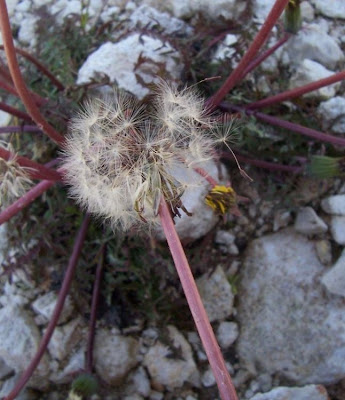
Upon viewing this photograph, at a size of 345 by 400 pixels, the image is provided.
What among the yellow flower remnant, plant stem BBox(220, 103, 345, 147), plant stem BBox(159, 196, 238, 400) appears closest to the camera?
plant stem BBox(159, 196, 238, 400)

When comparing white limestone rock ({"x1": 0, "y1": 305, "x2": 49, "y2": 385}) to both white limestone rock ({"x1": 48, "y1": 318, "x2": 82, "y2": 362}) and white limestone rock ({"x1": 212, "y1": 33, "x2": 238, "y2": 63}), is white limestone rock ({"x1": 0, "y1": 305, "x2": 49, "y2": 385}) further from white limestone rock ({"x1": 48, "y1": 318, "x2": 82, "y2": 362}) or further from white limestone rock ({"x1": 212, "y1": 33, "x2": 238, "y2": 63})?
white limestone rock ({"x1": 212, "y1": 33, "x2": 238, "y2": 63})

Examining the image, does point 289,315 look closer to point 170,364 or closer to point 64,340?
point 170,364

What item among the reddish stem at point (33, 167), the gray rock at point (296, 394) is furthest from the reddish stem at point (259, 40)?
the gray rock at point (296, 394)

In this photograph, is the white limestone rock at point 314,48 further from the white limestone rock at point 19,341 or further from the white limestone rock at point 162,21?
the white limestone rock at point 19,341

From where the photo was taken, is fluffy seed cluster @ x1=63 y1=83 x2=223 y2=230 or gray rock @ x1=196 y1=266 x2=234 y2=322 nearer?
fluffy seed cluster @ x1=63 y1=83 x2=223 y2=230

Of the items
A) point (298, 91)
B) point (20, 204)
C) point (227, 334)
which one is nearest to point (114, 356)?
point (227, 334)

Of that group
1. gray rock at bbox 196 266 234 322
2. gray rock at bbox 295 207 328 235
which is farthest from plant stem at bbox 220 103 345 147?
gray rock at bbox 196 266 234 322
